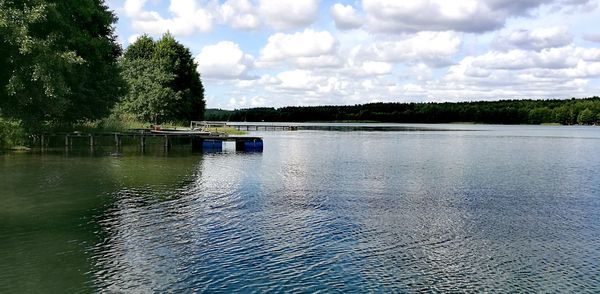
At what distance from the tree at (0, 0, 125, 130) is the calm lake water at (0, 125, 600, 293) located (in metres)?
7.05

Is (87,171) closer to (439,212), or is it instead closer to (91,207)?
(91,207)

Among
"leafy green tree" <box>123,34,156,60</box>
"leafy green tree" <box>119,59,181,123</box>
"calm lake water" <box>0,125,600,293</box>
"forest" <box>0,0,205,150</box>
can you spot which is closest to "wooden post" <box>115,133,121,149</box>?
"forest" <box>0,0,205,150</box>

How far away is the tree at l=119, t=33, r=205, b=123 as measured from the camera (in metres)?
98.8

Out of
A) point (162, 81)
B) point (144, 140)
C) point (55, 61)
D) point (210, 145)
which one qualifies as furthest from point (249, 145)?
Answer: point (162, 81)

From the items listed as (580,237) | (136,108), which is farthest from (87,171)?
(136,108)

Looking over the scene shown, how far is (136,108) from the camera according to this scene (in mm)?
100125

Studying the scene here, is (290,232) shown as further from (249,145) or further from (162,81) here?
(162,81)

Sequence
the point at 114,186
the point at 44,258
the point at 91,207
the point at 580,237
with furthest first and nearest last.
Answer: the point at 114,186 < the point at 91,207 < the point at 580,237 < the point at 44,258

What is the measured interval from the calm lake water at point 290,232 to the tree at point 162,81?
57.7 m

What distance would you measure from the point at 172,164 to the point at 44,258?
107 feet

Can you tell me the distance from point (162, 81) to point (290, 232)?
8459 centimetres

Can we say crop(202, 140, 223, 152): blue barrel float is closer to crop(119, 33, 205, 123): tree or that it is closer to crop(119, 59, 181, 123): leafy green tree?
crop(119, 33, 205, 123): tree

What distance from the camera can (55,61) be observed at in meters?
41.9

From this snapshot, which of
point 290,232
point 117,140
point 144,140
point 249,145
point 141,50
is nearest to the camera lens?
point 290,232
